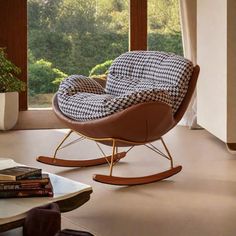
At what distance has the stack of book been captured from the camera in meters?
2.14

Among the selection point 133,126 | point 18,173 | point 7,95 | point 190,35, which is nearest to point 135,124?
point 133,126

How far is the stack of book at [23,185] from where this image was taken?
7.02ft

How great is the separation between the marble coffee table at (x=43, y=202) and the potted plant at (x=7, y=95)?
9.90 ft

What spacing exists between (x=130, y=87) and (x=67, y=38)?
292 centimetres

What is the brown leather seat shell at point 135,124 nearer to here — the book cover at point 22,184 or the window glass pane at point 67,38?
the book cover at point 22,184

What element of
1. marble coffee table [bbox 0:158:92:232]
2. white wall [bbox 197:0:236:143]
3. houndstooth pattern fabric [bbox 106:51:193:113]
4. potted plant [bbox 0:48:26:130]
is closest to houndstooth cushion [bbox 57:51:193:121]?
houndstooth pattern fabric [bbox 106:51:193:113]

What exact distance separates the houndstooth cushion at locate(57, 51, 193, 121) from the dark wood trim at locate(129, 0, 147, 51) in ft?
8.49

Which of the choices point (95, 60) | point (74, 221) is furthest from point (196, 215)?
point (95, 60)

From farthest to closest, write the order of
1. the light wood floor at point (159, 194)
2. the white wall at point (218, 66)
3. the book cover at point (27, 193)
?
the white wall at point (218, 66) < the light wood floor at point (159, 194) < the book cover at point (27, 193)

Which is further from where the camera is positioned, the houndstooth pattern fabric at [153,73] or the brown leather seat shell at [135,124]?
the houndstooth pattern fabric at [153,73]

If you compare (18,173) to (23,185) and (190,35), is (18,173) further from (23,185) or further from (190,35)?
(190,35)

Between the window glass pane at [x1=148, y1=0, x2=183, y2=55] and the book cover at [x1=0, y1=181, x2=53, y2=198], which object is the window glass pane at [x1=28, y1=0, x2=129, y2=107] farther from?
the book cover at [x1=0, y1=181, x2=53, y2=198]

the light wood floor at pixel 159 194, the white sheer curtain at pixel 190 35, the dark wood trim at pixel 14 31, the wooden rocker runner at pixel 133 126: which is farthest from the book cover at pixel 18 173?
the dark wood trim at pixel 14 31

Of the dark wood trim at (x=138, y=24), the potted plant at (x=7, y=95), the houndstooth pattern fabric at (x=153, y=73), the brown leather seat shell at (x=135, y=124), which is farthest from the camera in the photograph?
the dark wood trim at (x=138, y=24)
